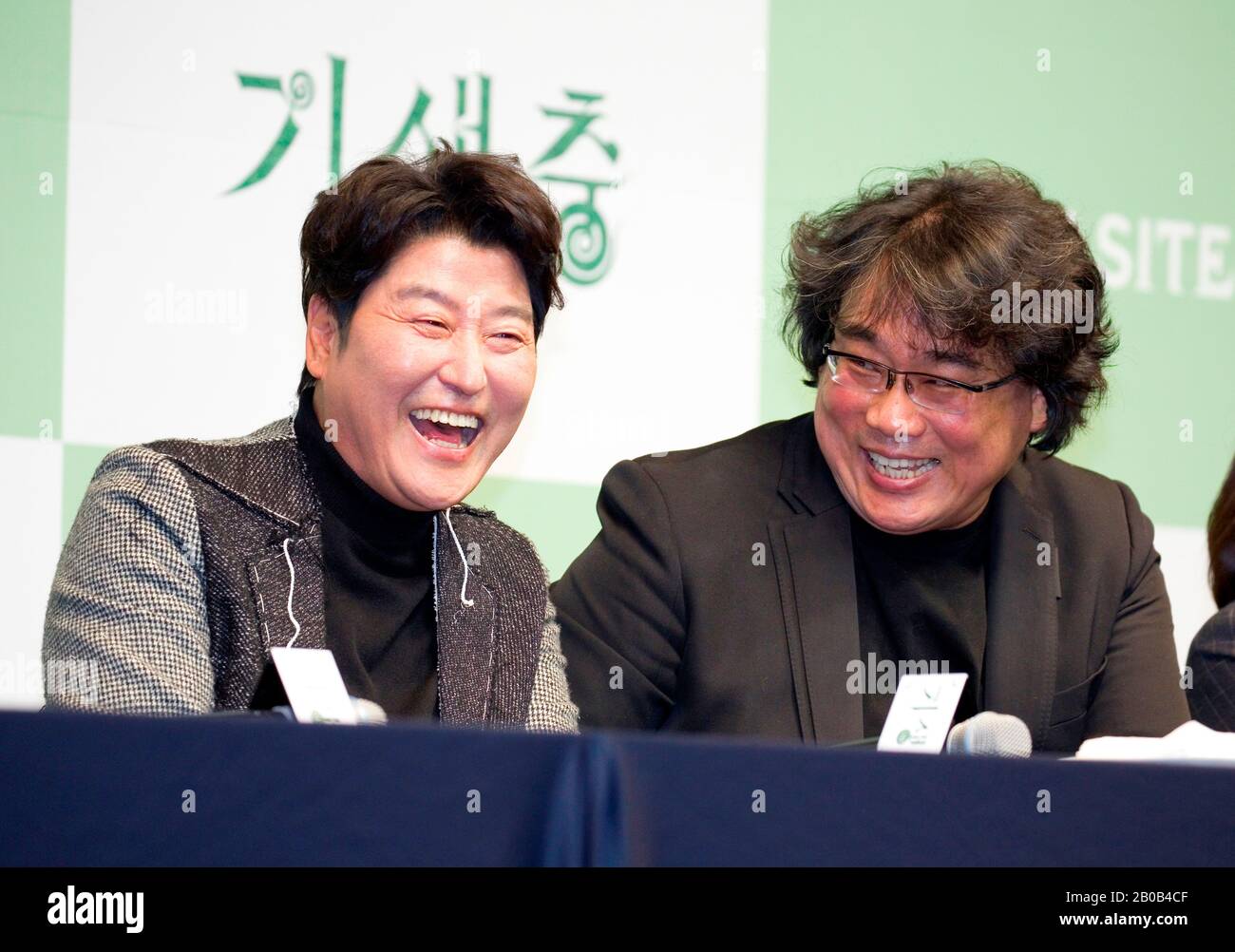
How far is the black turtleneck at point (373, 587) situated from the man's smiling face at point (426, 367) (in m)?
0.03

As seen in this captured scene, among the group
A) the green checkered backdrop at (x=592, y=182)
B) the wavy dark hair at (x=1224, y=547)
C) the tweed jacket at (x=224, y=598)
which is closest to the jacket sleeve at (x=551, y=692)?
the tweed jacket at (x=224, y=598)

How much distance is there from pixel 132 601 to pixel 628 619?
0.71 m

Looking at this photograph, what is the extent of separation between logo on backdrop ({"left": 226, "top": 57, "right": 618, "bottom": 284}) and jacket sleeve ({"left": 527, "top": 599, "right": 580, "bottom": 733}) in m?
0.98

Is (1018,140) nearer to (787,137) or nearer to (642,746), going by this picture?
(787,137)

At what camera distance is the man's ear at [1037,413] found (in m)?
2.34

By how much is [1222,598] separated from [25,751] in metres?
2.10

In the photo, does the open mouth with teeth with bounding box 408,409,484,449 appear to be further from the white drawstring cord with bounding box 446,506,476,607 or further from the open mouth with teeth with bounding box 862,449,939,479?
the open mouth with teeth with bounding box 862,449,939,479

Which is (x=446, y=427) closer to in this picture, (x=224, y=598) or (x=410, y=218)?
(x=410, y=218)

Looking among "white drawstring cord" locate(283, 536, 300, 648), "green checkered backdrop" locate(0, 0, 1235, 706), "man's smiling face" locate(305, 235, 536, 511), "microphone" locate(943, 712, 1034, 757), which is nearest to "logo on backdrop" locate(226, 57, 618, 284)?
"green checkered backdrop" locate(0, 0, 1235, 706)

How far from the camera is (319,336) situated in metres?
2.02

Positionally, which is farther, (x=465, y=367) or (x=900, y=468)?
(x=900, y=468)

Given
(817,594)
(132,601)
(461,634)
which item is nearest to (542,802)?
(132,601)

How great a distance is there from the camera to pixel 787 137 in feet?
10.2

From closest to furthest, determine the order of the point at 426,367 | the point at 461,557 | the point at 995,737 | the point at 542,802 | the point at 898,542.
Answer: the point at 542,802
the point at 995,737
the point at 426,367
the point at 461,557
the point at 898,542
